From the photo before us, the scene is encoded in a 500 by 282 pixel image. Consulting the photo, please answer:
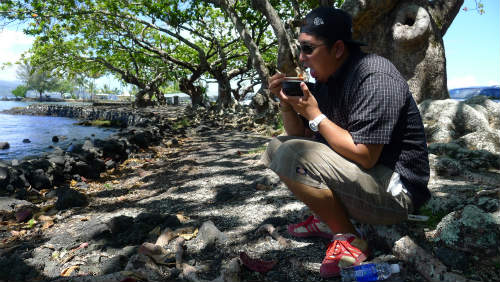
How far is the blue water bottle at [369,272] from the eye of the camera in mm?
2035

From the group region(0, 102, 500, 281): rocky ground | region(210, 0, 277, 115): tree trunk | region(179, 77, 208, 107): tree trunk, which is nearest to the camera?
region(0, 102, 500, 281): rocky ground

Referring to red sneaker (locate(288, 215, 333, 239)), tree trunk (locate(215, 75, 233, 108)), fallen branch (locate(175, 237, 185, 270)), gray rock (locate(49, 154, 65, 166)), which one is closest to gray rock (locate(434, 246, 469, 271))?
red sneaker (locate(288, 215, 333, 239))

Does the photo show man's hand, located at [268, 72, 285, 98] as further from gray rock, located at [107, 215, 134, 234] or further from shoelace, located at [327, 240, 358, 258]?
gray rock, located at [107, 215, 134, 234]

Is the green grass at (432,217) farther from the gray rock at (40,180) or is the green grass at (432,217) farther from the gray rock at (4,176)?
the gray rock at (4,176)

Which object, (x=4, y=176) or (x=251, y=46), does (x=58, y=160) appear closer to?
(x=4, y=176)

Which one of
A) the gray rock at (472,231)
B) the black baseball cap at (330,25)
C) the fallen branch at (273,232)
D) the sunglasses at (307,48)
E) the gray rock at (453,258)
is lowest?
the fallen branch at (273,232)

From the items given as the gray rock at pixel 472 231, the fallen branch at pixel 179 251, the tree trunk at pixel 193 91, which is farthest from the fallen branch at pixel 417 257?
the tree trunk at pixel 193 91

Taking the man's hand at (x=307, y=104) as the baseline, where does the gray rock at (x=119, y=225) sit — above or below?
below

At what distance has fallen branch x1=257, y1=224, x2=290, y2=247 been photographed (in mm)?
2757

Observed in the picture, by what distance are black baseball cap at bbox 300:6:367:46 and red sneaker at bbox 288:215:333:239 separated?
1.49m

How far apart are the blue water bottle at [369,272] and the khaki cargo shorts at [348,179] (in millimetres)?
315

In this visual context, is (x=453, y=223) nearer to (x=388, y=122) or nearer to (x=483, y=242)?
(x=483, y=242)

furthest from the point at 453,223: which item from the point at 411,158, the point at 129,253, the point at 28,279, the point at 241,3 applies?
the point at 241,3

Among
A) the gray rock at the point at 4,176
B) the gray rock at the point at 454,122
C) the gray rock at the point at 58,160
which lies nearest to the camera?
the gray rock at the point at 4,176
